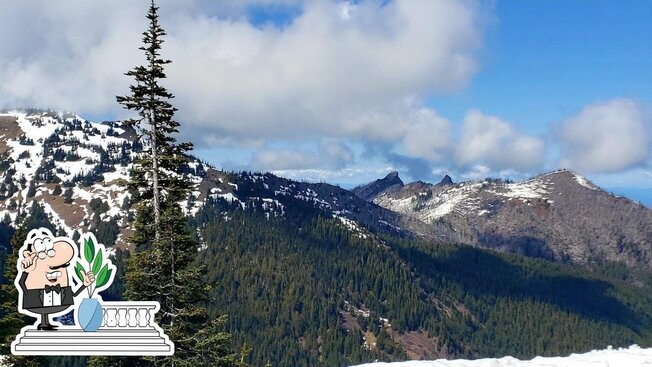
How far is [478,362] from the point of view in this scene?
1903cm

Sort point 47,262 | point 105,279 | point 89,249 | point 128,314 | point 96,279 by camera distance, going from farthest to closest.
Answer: point 128,314 → point 105,279 → point 96,279 → point 89,249 → point 47,262

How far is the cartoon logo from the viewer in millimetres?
20062

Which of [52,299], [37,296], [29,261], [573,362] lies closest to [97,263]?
[52,299]

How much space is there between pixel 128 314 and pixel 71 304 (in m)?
2.09

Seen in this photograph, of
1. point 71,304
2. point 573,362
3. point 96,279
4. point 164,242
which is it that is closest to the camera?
point 573,362

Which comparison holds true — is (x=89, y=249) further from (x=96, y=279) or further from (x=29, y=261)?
(x=29, y=261)

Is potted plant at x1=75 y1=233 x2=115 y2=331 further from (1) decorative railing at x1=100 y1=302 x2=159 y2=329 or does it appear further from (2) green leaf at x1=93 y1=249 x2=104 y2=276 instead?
(1) decorative railing at x1=100 y1=302 x2=159 y2=329

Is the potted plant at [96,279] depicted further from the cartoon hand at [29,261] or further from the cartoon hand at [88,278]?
the cartoon hand at [29,261]

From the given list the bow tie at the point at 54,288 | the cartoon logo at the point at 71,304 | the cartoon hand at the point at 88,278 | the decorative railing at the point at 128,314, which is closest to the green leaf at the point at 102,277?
the cartoon logo at the point at 71,304

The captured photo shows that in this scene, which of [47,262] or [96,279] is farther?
[96,279]

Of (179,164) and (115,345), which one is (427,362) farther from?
(179,164)

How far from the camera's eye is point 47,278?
2031 centimetres

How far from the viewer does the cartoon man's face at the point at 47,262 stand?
65.1 feet

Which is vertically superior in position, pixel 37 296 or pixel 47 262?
pixel 47 262
